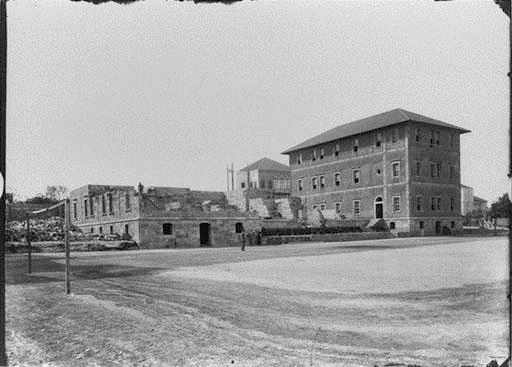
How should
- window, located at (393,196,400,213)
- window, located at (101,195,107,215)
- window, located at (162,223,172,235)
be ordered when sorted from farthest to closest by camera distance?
window, located at (393,196,400,213) < window, located at (101,195,107,215) < window, located at (162,223,172,235)

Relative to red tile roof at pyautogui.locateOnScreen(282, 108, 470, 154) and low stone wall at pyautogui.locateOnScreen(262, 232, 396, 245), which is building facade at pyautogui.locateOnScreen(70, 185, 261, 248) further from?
red tile roof at pyautogui.locateOnScreen(282, 108, 470, 154)

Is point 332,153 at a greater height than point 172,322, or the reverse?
point 332,153

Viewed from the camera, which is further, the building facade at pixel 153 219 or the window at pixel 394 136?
the window at pixel 394 136

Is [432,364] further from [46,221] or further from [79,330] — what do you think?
[46,221]

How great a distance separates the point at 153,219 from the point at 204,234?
4.78 m

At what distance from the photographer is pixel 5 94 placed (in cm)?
295

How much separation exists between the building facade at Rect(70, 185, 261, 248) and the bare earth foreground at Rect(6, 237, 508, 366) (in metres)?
20.8

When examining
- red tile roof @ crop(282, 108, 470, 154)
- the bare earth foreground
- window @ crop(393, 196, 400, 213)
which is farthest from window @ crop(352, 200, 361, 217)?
the bare earth foreground

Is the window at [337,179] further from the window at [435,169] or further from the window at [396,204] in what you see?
the window at [435,169]

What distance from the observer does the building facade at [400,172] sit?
145 feet

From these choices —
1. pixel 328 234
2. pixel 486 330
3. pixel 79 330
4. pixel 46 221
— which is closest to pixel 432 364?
pixel 486 330

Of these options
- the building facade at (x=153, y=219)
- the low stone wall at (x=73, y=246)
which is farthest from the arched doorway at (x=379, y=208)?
the low stone wall at (x=73, y=246)

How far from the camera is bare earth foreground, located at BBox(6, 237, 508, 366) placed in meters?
5.17

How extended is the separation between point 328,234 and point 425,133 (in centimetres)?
1532
